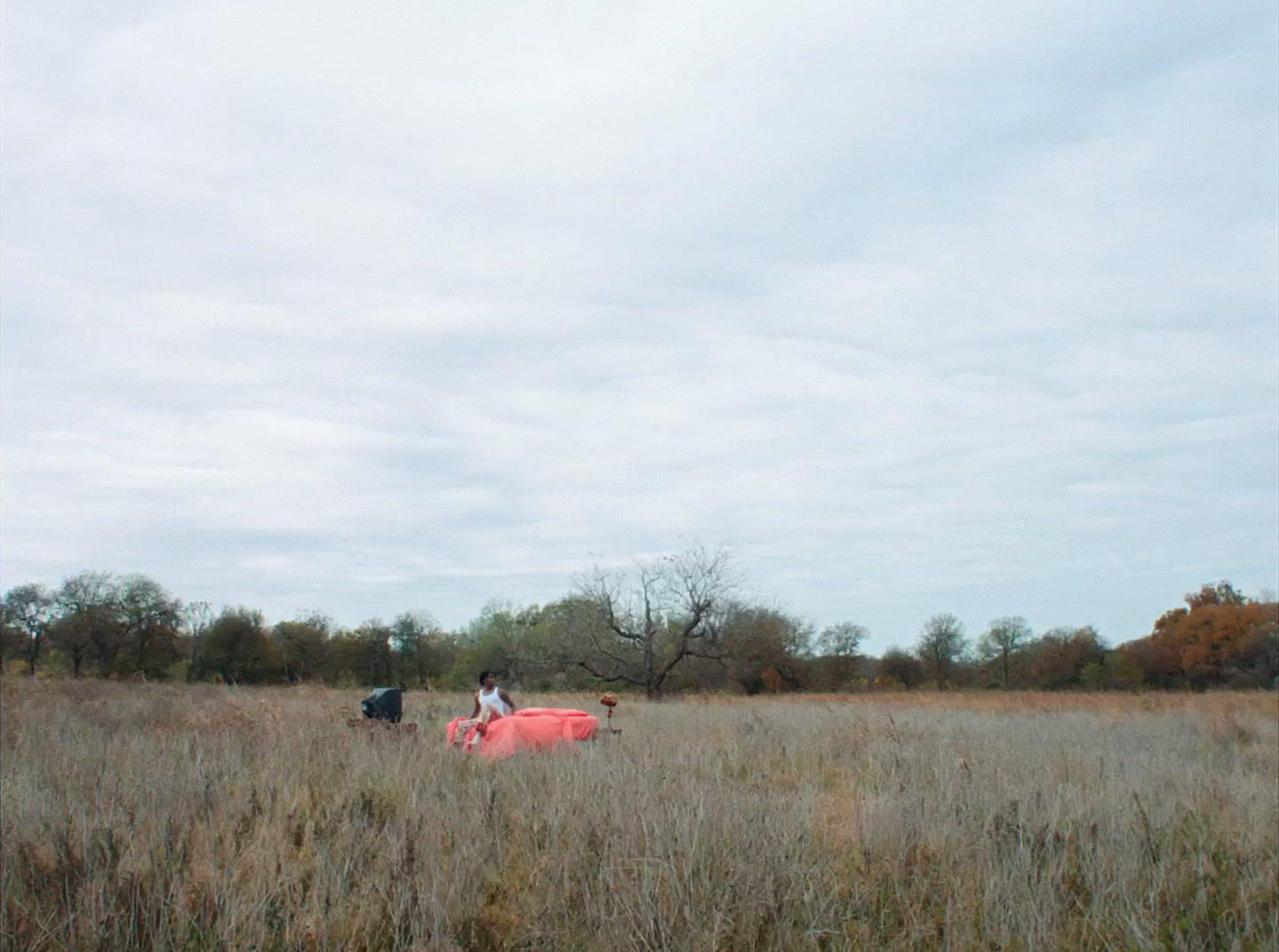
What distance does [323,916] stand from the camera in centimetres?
425

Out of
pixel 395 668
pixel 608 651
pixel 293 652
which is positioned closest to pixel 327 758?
pixel 293 652

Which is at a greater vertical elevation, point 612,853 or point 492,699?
point 492,699

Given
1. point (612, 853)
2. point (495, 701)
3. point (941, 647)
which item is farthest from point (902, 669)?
point (612, 853)

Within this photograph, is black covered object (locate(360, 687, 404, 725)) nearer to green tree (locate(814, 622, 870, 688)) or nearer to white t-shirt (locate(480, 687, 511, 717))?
white t-shirt (locate(480, 687, 511, 717))

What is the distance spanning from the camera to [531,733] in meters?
10.1

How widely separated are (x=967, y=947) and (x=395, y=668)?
4086 cm

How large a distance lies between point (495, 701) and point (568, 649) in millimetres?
29922

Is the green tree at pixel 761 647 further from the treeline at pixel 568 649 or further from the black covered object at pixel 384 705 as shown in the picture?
the black covered object at pixel 384 705

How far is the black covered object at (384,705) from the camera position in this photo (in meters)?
12.2

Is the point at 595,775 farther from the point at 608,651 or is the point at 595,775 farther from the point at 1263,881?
the point at 608,651

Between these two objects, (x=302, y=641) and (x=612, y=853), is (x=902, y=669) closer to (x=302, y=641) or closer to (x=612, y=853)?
(x=302, y=641)

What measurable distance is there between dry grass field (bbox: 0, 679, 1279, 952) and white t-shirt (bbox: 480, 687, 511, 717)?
284 cm

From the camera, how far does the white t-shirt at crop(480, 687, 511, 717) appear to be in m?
12.0

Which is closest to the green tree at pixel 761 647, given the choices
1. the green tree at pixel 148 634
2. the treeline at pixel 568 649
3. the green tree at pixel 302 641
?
the treeline at pixel 568 649
